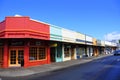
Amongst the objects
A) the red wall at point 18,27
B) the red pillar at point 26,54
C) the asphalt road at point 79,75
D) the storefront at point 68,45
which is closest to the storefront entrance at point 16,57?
the red pillar at point 26,54

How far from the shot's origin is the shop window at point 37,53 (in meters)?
26.9

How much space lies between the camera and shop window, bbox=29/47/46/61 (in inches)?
1060

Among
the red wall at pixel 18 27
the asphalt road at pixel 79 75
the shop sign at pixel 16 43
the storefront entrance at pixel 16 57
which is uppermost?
the red wall at pixel 18 27

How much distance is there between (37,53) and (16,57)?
10.1 feet

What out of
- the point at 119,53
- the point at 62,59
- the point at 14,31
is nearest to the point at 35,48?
the point at 14,31

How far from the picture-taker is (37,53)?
92.4ft

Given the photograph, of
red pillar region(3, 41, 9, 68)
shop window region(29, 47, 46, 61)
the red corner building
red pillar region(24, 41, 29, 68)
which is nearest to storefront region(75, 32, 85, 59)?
shop window region(29, 47, 46, 61)

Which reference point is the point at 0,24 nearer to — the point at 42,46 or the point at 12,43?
the point at 12,43

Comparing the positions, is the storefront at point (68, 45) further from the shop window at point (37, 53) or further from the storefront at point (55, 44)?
the shop window at point (37, 53)

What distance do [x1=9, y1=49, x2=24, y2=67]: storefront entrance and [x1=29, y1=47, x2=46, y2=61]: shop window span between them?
1.16 metres

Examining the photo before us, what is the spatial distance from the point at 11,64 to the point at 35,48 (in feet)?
12.0

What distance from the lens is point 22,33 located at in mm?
25797

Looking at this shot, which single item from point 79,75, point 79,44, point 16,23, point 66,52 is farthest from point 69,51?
point 79,75

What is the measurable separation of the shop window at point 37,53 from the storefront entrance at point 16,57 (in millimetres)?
1157
